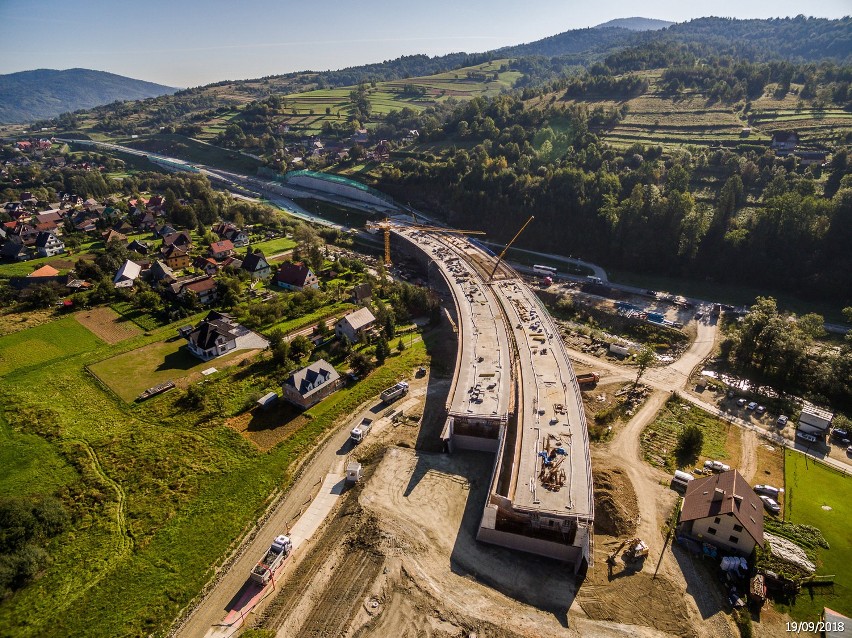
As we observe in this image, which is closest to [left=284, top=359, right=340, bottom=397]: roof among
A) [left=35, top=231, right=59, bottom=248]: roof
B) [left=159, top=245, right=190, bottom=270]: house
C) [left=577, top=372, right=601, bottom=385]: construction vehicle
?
[left=577, top=372, right=601, bottom=385]: construction vehicle

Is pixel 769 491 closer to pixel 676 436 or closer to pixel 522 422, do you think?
pixel 676 436

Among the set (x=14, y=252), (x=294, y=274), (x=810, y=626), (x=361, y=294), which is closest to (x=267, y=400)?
(x=361, y=294)

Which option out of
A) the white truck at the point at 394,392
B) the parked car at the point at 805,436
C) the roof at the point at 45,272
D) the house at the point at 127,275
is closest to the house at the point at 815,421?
the parked car at the point at 805,436

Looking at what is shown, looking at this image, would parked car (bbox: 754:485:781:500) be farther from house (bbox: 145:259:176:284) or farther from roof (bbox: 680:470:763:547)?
house (bbox: 145:259:176:284)

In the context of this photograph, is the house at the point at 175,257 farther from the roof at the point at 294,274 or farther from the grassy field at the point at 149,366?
the grassy field at the point at 149,366

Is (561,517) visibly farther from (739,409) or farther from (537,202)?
(537,202)

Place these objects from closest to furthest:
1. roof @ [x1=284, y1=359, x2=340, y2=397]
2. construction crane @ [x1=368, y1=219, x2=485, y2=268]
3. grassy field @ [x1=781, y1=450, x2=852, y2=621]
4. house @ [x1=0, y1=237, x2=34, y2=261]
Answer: grassy field @ [x1=781, y1=450, x2=852, y2=621], roof @ [x1=284, y1=359, x2=340, y2=397], house @ [x1=0, y1=237, x2=34, y2=261], construction crane @ [x1=368, y1=219, x2=485, y2=268]

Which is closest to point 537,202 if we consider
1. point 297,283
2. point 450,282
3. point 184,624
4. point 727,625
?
point 450,282
